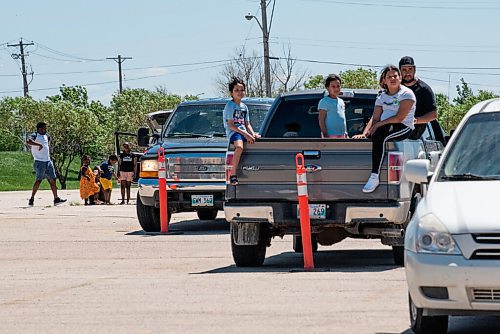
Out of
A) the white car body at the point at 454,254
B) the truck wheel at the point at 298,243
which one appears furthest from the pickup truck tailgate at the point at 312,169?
the white car body at the point at 454,254

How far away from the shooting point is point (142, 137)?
815 inches

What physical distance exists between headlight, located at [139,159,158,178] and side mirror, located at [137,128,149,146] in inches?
37.2

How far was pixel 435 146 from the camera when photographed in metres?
15.2

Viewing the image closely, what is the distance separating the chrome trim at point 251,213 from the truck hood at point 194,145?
20.3 ft

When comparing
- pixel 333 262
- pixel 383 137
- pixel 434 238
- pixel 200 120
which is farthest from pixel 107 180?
pixel 434 238

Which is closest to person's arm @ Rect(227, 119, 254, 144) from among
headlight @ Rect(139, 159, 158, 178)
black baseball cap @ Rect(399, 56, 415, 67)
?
black baseball cap @ Rect(399, 56, 415, 67)

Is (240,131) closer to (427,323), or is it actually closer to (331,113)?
(331,113)

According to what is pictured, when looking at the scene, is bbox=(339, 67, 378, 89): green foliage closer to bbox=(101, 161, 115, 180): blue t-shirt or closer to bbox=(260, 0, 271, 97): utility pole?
bbox=(260, 0, 271, 97): utility pole

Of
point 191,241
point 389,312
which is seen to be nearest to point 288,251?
point 191,241

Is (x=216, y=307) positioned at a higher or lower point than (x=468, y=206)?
lower

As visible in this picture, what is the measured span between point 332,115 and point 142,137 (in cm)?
711

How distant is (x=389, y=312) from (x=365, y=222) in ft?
10.8

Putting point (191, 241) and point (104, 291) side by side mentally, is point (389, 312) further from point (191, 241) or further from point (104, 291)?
point (191, 241)

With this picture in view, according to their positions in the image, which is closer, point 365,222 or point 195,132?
point 365,222
